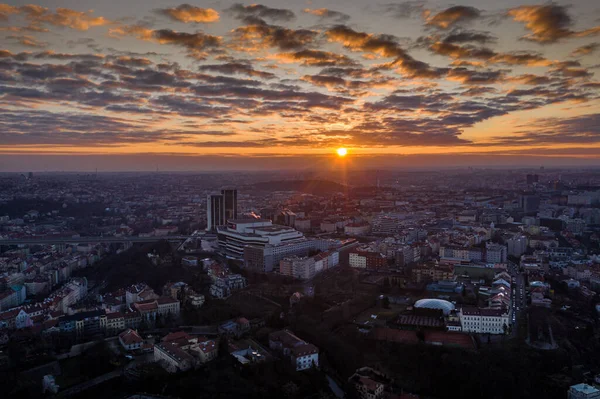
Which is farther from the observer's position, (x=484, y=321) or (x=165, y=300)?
(x=165, y=300)

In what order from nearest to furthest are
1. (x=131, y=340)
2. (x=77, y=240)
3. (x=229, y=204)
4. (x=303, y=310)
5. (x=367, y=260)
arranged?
(x=131, y=340) < (x=303, y=310) < (x=367, y=260) < (x=77, y=240) < (x=229, y=204)

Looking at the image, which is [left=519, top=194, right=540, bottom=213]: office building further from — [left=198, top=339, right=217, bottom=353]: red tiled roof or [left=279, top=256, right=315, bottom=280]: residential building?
[left=198, top=339, right=217, bottom=353]: red tiled roof

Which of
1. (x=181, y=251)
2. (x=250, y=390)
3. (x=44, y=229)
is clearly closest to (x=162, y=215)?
(x=44, y=229)

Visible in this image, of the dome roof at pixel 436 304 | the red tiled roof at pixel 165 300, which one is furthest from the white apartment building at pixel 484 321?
the red tiled roof at pixel 165 300

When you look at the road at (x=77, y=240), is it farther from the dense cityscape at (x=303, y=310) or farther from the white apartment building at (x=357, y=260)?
the white apartment building at (x=357, y=260)

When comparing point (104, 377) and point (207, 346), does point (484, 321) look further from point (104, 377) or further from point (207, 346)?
point (104, 377)

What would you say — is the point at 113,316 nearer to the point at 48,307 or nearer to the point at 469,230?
the point at 48,307

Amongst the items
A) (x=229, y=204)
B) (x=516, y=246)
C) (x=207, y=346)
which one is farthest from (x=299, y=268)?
(x=229, y=204)
